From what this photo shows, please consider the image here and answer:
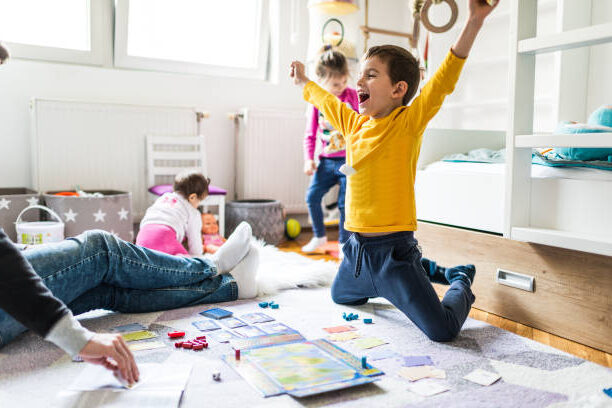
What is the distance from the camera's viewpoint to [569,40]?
4.46 feet

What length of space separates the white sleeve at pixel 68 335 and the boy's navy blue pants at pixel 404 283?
0.88 m

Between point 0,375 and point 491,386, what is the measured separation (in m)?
1.03

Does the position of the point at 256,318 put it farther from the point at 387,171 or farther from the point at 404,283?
the point at 387,171

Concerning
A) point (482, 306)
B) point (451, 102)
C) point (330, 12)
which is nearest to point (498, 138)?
point (451, 102)

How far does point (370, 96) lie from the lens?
156 centimetres

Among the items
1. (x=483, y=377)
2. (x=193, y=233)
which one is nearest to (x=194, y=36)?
(x=193, y=233)

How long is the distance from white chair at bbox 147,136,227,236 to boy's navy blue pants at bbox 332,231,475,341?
1439 mm

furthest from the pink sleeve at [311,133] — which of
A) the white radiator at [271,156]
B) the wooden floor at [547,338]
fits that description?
the wooden floor at [547,338]

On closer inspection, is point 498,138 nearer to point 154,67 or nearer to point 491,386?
point 491,386

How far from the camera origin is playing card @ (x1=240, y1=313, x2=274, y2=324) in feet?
5.18

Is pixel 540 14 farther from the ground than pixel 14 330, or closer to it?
farther from the ground

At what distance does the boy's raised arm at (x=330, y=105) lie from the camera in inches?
66.1

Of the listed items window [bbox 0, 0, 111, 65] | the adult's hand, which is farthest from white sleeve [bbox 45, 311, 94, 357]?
window [bbox 0, 0, 111, 65]

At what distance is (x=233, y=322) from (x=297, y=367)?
1.28 ft
